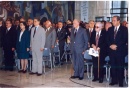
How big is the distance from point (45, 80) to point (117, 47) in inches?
83.4

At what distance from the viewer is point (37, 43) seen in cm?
724

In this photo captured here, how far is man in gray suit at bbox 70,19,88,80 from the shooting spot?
6.61 m

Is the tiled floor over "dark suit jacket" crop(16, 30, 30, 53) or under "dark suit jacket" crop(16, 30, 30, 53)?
under

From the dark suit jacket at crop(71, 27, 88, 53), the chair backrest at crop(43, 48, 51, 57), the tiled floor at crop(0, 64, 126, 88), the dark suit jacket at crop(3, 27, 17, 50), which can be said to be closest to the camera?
the tiled floor at crop(0, 64, 126, 88)

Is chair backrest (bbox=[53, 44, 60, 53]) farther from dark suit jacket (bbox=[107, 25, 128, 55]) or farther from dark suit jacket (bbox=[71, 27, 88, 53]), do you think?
dark suit jacket (bbox=[107, 25, 128, 55])

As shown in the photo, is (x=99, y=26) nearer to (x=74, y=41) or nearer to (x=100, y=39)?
(x=100, y=39)

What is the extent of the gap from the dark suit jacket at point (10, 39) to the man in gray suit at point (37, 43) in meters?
0.82

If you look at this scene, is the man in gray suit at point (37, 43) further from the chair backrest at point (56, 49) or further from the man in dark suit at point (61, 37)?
the man in dark suit at point (61, 37)

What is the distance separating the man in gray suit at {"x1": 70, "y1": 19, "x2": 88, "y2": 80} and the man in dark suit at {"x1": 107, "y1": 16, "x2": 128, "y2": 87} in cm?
76

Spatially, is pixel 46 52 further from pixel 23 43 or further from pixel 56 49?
pixel 56 49

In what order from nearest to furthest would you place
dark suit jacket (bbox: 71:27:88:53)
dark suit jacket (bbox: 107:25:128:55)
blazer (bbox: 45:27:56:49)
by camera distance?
dark suit jacket (bbox: 107:25:128:55)
dark suit jacket (bbox: 71:27:88:53)
blazer (bbox: 45:27:56:49)

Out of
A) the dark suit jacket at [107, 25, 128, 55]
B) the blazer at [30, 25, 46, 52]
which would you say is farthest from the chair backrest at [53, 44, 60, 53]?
the dark suit jacket at [107, 25, 128, 55]

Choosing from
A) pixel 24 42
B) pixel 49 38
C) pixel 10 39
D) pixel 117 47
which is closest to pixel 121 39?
pixel 117 47

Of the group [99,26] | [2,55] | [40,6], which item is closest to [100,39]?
[99,26]
